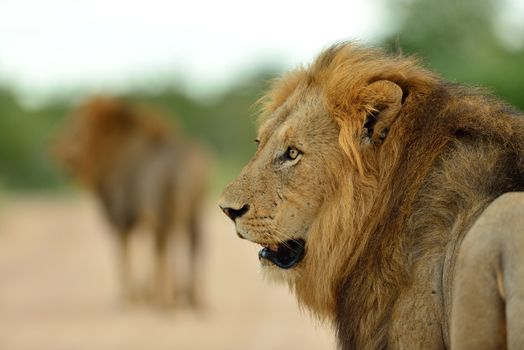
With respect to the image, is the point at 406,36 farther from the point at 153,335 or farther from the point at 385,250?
the point at 385,250

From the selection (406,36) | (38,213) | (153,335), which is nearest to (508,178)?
(153,335)

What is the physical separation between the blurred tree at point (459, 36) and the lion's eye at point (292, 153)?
12752 millimetres

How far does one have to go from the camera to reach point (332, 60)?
4957 millimetres

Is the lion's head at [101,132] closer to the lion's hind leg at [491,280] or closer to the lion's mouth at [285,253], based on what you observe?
the lion's mouth at [285,253]

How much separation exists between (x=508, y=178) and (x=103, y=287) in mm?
15198

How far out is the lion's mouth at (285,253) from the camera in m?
4.84

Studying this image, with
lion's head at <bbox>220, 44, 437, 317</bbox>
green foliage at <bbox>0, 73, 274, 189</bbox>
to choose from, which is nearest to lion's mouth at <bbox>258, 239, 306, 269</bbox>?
lion's head at <bbox>220, 44, 437, 317</bbox>

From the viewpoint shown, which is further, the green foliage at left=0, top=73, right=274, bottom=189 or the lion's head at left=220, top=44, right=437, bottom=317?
the green foliage at left=0, top=73, right=274, bottom=189

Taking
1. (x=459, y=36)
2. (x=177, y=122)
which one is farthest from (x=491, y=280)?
(x=177, y=122)

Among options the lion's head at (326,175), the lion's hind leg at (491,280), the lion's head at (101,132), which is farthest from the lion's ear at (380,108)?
the lion's head at (101,132)

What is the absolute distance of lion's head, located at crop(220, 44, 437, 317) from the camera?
4.71 meters

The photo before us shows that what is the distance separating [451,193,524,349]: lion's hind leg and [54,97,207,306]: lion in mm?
11949

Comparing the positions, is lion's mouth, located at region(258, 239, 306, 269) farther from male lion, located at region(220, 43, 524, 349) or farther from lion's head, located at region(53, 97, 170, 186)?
lion's head, located at region(53, 97, 170, 186)

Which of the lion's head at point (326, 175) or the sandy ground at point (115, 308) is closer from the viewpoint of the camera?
the lion's head at point (326, 175)
